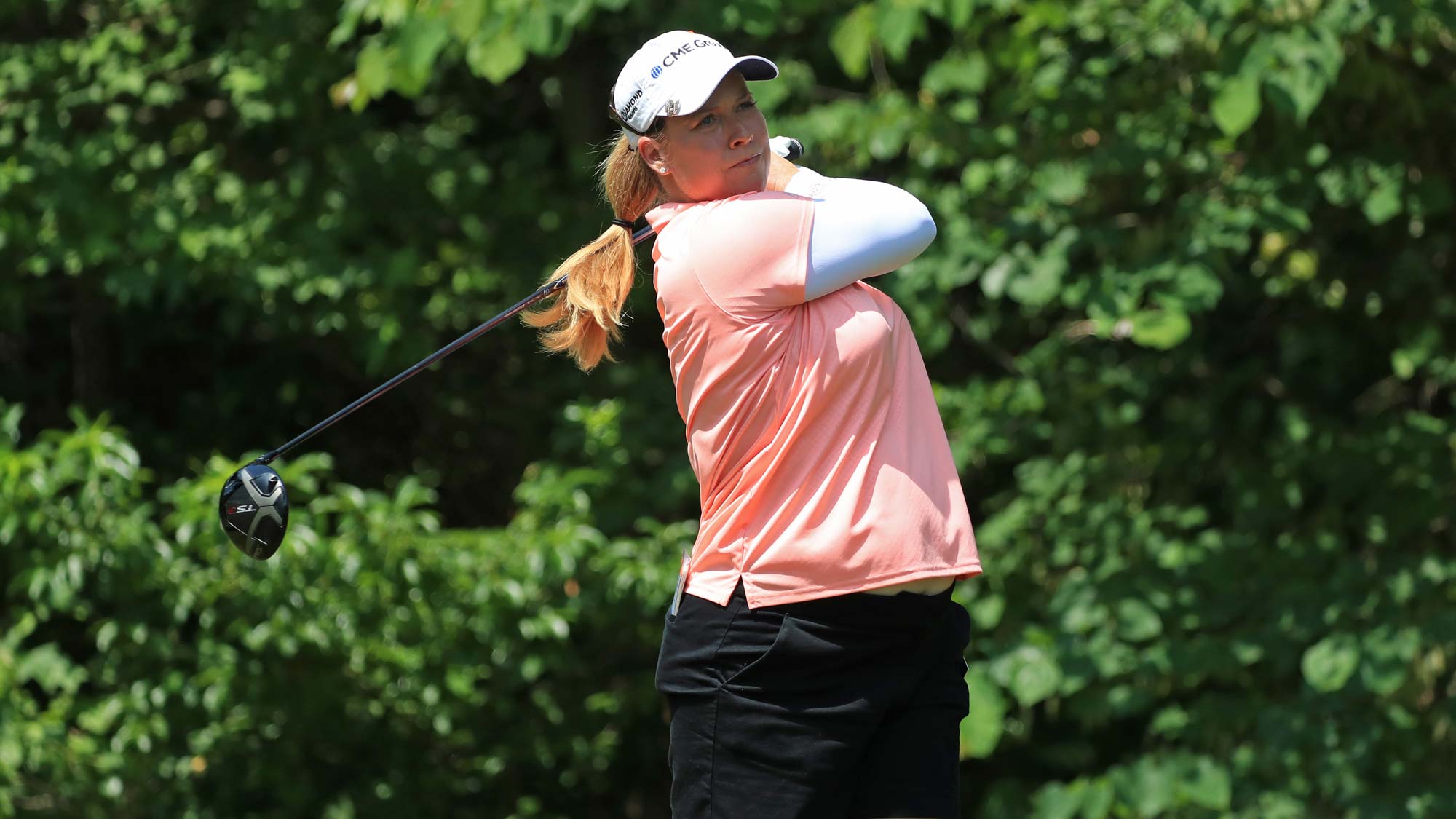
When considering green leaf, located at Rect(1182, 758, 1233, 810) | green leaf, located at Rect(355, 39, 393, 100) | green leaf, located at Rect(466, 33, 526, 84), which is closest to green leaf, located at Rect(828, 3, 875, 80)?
green leaf, located at Rect(466, 33, 526, 84)

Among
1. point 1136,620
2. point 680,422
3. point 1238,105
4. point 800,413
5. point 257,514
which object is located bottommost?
point 1136,620

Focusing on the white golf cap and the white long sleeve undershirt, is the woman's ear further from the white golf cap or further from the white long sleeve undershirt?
the white long sleeve undershirt

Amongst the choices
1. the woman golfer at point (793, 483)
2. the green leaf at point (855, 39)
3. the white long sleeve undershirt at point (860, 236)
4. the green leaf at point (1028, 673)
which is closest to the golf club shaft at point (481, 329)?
the woman golfer at point (793, 483)

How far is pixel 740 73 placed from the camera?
2090mm

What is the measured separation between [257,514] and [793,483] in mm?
834

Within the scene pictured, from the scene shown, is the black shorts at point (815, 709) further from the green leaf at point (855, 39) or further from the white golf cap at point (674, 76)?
the green leaf at point (855, 39)

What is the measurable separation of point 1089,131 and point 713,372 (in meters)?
3.08

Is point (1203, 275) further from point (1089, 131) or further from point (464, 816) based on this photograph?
point (464, 816)

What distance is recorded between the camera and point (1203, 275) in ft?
13.9

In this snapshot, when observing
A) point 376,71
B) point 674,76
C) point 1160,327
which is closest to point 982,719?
point 1160,327

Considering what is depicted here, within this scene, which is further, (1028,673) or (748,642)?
(1028,673)

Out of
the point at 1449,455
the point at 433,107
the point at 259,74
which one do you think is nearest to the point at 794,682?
the point at 1449,455

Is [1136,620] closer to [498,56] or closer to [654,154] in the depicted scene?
[498,56]

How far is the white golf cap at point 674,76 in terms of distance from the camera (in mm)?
2043
